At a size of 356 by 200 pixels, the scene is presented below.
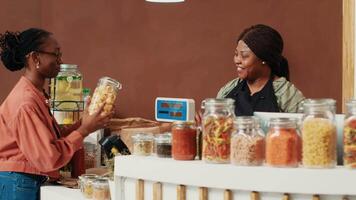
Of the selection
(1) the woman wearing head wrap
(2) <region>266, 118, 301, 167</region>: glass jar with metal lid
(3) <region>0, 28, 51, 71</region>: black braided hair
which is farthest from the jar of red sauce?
(3) <region>0, 28, 51, 71</region>: black braided hair

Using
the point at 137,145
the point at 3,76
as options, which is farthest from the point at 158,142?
the point at 3,76

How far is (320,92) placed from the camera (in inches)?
143

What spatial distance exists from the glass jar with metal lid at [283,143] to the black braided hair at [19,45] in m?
1.46

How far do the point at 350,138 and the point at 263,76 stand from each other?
3.94 ft

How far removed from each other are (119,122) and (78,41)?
1.02 metres

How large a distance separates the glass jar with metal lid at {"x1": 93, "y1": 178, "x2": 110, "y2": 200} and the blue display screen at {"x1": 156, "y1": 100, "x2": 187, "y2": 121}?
1.34 ft

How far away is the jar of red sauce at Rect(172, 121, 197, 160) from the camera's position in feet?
6.03

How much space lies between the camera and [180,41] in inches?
160

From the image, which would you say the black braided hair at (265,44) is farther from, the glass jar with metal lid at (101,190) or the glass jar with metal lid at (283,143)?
the glass jar with metal lid at (283,143)

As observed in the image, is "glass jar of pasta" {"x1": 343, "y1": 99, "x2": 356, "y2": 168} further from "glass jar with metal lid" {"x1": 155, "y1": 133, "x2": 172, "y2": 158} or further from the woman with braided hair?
the woman with braided hair

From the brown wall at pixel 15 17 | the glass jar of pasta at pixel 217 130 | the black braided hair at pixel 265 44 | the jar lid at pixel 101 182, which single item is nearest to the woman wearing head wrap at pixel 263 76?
the black braided hair at pixel 265 44

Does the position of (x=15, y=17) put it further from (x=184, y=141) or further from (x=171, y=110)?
(x=184, y=141)

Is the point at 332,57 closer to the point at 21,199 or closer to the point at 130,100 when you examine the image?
the point at 130,100

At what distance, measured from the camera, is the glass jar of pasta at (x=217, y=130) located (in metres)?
1.75
